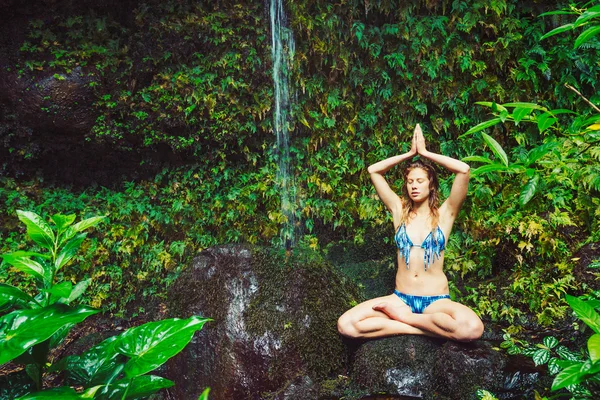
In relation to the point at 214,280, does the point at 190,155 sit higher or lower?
higher

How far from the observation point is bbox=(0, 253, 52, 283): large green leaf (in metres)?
1.27

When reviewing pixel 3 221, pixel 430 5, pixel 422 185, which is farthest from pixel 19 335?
pixel 430 5

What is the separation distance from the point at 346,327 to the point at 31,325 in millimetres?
3031

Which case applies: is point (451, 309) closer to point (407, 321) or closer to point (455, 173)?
point (407, 321)

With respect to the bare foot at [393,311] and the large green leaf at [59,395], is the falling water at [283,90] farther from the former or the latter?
the large green leaf at [59,395]

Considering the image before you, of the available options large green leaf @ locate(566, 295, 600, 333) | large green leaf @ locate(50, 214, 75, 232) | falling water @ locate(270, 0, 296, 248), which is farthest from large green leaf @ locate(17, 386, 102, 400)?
falling water @ locate(270, 0, 296, 248)

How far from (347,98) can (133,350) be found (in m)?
5.47

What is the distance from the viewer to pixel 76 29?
610cm

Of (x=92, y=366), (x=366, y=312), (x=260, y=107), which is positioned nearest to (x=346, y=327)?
(x=366, y=312)

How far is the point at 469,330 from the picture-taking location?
345 cm

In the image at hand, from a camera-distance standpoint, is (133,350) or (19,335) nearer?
(19,335)

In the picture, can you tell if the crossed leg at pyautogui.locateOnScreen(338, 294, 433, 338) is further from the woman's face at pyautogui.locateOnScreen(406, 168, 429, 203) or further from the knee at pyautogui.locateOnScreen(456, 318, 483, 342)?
the woman's face at pyautogui.locateOnScreen(406, 168, 429, 203)

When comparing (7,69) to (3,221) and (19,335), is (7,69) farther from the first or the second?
(19,335)

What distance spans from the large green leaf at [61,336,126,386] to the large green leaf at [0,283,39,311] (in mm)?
215
